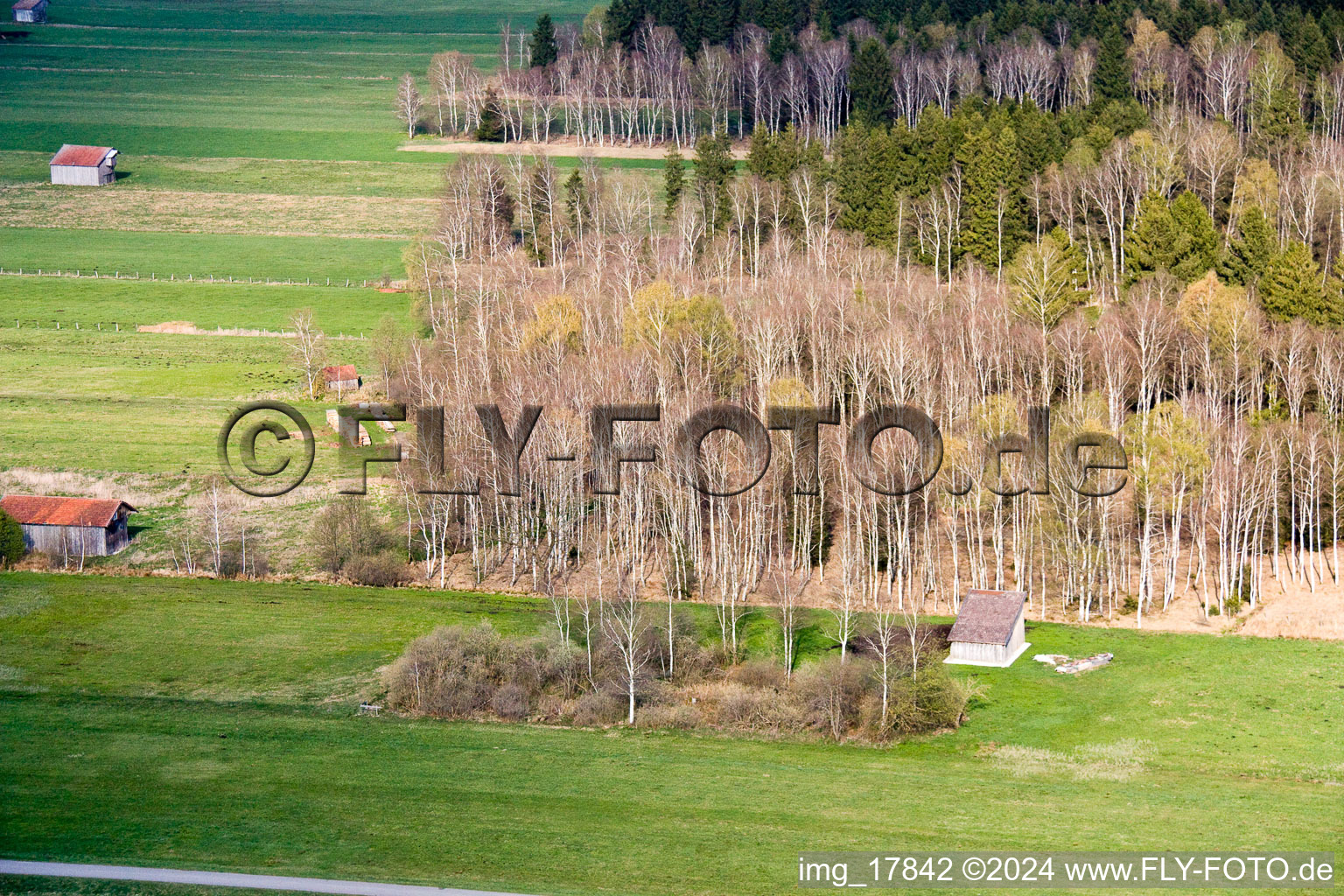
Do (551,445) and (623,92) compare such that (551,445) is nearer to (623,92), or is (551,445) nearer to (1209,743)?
(1209,743)

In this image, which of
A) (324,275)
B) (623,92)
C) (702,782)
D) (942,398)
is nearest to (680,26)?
(623,92)

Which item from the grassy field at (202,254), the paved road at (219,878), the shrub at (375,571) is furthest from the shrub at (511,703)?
A: the grassy field at (202,254)

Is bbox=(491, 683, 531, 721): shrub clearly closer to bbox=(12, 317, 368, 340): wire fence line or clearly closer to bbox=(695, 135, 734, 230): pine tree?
bbox=(12, 317, 368, 340): wire fence line

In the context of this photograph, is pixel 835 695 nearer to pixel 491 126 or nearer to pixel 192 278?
pixel 192 278

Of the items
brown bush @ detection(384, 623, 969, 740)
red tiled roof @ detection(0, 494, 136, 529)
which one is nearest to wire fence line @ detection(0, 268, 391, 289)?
red tiled roof @ detection(0, 494, 136, 529)

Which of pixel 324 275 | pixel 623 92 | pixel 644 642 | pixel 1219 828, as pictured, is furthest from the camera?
pixel 623 92

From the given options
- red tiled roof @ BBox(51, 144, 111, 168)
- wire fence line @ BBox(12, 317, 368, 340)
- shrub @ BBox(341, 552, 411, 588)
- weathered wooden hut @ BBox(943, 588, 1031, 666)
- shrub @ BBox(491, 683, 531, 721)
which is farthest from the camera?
red tiled roof @ BBox(51, 144, 111, 168)
